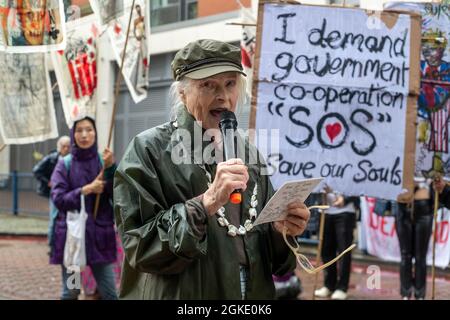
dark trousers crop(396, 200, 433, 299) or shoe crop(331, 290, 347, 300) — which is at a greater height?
dark trousers crop(396, 200, 433, 299)

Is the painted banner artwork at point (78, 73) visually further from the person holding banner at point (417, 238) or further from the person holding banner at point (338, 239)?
the person holding banner at point (417, 238)

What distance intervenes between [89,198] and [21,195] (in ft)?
35.6

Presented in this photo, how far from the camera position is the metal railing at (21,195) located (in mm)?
15305

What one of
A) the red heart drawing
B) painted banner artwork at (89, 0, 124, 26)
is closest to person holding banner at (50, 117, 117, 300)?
painted banner artwork at (89, 0, 124, 26)

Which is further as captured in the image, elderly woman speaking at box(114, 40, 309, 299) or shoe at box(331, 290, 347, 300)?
shoe at box(331, 290, 347, 300)

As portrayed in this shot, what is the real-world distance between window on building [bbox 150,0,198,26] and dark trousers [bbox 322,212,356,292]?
921 cm

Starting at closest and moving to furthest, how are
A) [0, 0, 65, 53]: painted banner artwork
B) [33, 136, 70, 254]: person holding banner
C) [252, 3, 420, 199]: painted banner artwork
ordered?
[0, 0, 65, 53]: painted banner artwork → [252, 3, 420, 199]: painted banner artwork → [33, 136, 70, 254]: person holding banner

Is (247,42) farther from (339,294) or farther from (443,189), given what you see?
(443,189)

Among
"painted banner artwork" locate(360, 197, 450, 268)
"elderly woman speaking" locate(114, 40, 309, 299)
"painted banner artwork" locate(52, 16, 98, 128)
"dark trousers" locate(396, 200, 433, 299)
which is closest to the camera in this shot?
"elderly woman speaking" locate(114, 40, 309, 299)

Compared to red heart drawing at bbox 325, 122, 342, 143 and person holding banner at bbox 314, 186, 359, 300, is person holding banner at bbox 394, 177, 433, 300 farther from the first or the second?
red heart drawing at bbox 325, 122, 342, 143

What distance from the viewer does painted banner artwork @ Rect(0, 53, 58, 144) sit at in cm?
502

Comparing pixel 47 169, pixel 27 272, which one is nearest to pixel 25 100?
pixel 47 169

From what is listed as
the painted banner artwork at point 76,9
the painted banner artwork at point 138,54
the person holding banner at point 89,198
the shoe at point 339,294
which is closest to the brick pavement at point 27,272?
the person holding banner at point 89,198

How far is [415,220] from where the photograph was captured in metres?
7.03
